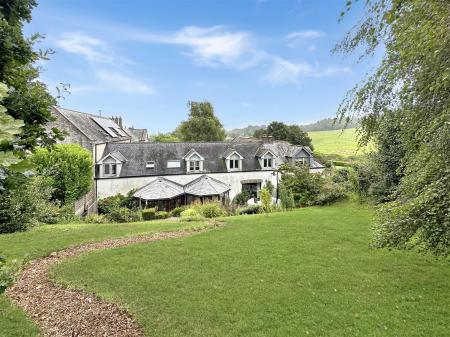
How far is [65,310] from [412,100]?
27.6 feet

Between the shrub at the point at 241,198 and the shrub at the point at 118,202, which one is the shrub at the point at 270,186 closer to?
the shrub at the point at 241,198

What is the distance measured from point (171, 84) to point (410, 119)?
29.4 m

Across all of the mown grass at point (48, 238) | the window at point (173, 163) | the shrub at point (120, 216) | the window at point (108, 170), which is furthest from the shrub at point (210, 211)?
the window at point (108, 170)

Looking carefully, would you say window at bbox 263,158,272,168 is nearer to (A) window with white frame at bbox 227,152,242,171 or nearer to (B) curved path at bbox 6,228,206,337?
(A) window with white frame at bbox 227,152,242,171

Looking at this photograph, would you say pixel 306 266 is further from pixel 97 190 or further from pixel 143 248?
pixel 97 190

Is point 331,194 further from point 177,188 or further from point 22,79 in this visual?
point 22,79

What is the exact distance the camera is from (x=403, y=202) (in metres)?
5.30

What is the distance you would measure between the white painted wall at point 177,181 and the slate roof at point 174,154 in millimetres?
438

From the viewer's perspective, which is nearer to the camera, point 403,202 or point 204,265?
point 403,202

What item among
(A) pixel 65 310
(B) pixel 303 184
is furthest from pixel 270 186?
(A) pixel 65 310

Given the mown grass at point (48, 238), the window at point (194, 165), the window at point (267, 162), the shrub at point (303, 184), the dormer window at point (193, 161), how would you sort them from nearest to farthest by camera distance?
the mown grass at point (48, 238) < the shrub at point (303, 184) < the dormer window at point (193, 161) < the window at point (194, 165) < the window at point (267, 162)

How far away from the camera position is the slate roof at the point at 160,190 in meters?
23.8

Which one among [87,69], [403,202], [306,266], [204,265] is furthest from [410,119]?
[87,69]

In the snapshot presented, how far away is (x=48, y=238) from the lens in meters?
12.2
